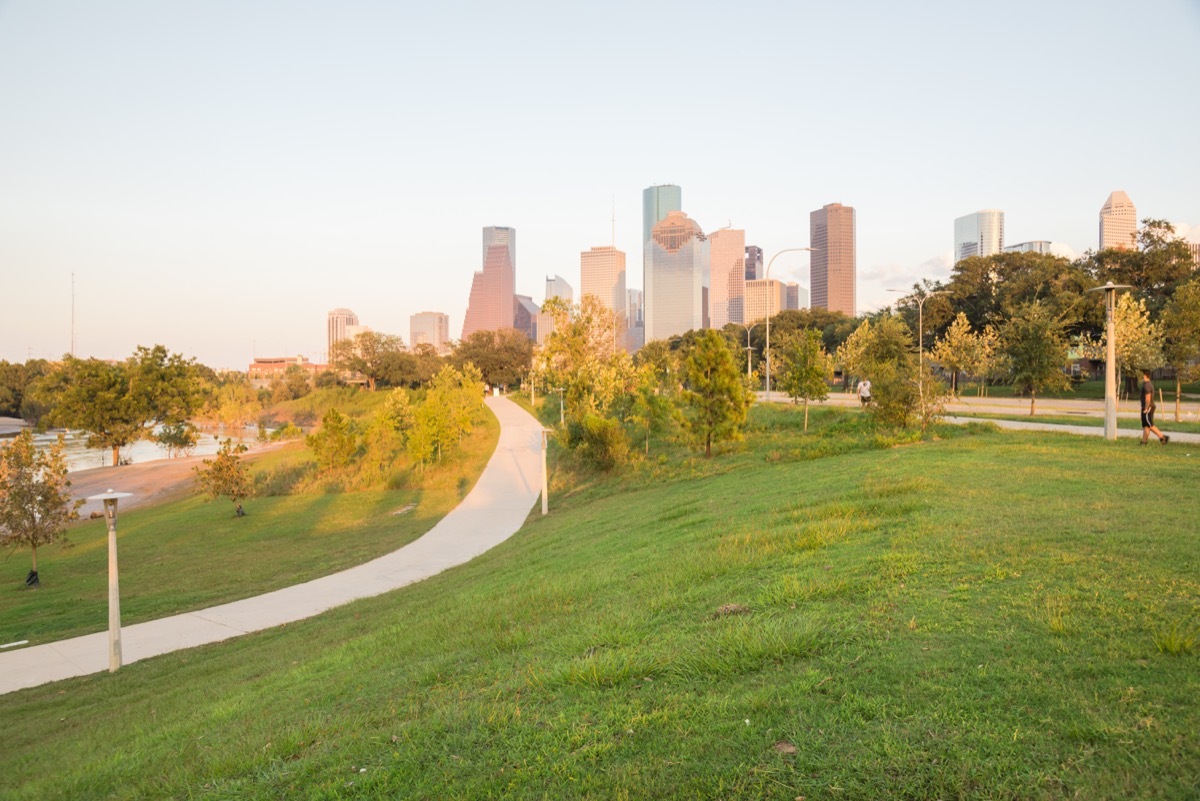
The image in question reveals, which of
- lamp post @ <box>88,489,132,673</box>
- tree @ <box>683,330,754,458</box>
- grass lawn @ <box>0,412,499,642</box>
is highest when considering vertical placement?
tree @ <box>683,330,754,458</box>

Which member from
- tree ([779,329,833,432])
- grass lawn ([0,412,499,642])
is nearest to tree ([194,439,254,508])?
grass lawn ([0,412,499,642])

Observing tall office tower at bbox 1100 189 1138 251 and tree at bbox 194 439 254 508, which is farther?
tall office tower at bbox 1100 189 1138 251

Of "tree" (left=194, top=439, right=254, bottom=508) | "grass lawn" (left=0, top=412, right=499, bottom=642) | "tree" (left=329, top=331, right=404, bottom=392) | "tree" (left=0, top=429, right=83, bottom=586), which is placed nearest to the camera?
"grass lawn" (left=0, top=412, right=499, bottom=642)

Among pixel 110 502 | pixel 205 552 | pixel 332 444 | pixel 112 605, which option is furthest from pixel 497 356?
pixel 112 605

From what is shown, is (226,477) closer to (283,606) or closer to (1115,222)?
(283,606)

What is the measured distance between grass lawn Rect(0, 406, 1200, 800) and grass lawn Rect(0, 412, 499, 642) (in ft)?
14.9

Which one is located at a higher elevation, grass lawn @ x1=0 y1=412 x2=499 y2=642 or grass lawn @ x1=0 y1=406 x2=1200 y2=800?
grass lawn @ x1=0 y1=406 x2=1200 y2=800

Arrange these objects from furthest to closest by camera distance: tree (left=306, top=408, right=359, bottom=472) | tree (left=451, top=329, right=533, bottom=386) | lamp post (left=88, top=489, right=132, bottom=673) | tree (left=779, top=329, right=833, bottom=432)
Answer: tree (left=451, top=329, right=533, bottom=386) → tree (left=306, top=408, right=359, bottom=472) → tree (left=779, top=329, right=833, bottom=432) → lamp post (left=88, top=489, right=132, bottom=673)

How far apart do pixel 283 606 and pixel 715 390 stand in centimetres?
1324

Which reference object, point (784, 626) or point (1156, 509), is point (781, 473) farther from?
point (784, 626)

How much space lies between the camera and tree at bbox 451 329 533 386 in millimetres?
103688

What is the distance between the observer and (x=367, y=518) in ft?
73.3

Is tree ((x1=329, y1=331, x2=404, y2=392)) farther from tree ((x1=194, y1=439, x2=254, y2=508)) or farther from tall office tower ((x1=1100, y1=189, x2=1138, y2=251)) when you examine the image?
tall office tower ((x1=1100, y1=189, x2=1138, y2=251))

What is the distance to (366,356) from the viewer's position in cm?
9244
